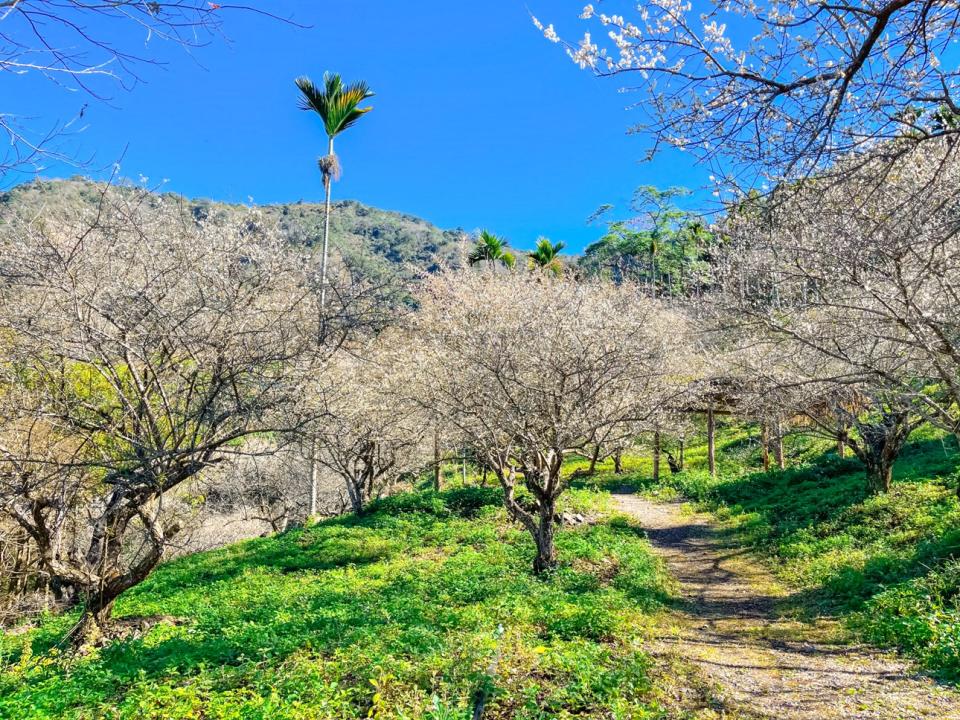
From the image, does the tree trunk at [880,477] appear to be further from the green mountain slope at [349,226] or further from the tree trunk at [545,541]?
the green mountain slope at [349,226]

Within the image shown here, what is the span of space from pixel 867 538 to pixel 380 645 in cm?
887

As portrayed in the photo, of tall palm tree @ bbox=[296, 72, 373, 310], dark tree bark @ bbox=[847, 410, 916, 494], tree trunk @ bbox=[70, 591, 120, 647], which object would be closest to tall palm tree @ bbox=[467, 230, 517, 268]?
tall palm tree @ bbox=[296, 72, 373, 310]

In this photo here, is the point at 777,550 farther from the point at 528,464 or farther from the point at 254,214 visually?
the point at 254,214

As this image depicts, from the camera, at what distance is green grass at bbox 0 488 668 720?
15.7ft

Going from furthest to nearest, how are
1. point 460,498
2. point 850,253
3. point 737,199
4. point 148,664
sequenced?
point 460,498
point 148,664
point 850,253
point 737,199

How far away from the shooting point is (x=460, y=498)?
679 inches

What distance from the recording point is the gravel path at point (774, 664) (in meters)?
4.74

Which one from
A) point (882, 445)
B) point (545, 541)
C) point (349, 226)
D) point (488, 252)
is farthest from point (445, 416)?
point (349, 226)

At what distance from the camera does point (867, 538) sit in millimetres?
10094

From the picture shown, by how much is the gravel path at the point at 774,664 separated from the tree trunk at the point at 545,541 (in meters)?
2.18

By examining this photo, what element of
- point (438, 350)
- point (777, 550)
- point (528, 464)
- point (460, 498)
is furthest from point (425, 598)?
point (460, 498)

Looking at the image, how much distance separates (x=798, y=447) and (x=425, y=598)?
2113cm

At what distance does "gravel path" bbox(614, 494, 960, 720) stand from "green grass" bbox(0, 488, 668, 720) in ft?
2.03

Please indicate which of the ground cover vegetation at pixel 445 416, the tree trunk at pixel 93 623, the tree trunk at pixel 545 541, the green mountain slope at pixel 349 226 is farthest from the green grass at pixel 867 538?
the tree trunk at pixel 93 623
